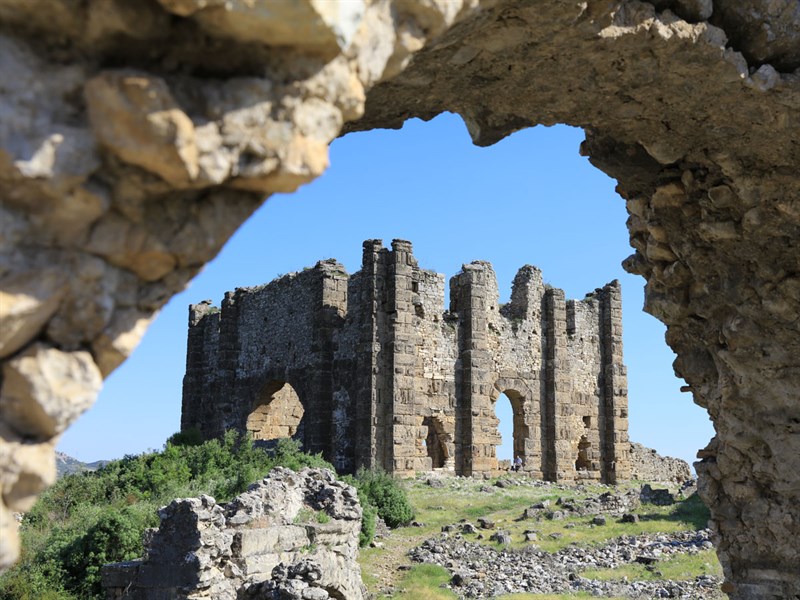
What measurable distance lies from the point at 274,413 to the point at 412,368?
22.7 feet

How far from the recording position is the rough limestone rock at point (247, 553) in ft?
28.0

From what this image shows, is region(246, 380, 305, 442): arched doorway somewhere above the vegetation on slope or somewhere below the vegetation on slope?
above

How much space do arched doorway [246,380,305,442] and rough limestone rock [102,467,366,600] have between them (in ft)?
50.2

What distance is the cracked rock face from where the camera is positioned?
2486 mm

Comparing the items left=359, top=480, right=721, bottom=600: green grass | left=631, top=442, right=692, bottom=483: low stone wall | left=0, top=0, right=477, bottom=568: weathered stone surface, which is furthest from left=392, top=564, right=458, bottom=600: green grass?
left=631, top=442, right=692, bottom=483: low stone wall

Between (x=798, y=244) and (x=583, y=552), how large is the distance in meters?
11.7

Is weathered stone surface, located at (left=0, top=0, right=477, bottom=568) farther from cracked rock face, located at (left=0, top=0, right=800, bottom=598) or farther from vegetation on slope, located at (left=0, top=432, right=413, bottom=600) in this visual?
vegetation on slope, located at (left=0, top=432, right=413, bottom=600)

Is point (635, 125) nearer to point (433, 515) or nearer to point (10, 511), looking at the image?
point (10, 511)

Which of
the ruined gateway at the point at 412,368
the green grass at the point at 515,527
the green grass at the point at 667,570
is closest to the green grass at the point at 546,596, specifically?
the green grass at the point at 515,527

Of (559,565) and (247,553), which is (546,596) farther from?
(247,553)

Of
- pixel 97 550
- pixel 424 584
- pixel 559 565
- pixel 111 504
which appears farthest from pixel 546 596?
pixel 111 504

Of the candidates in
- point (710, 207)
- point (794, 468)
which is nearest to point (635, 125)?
point (710, 207)

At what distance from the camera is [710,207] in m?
5.80

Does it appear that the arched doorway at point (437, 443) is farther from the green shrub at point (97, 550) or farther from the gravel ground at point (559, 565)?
the green shrub at point (97, 550)
